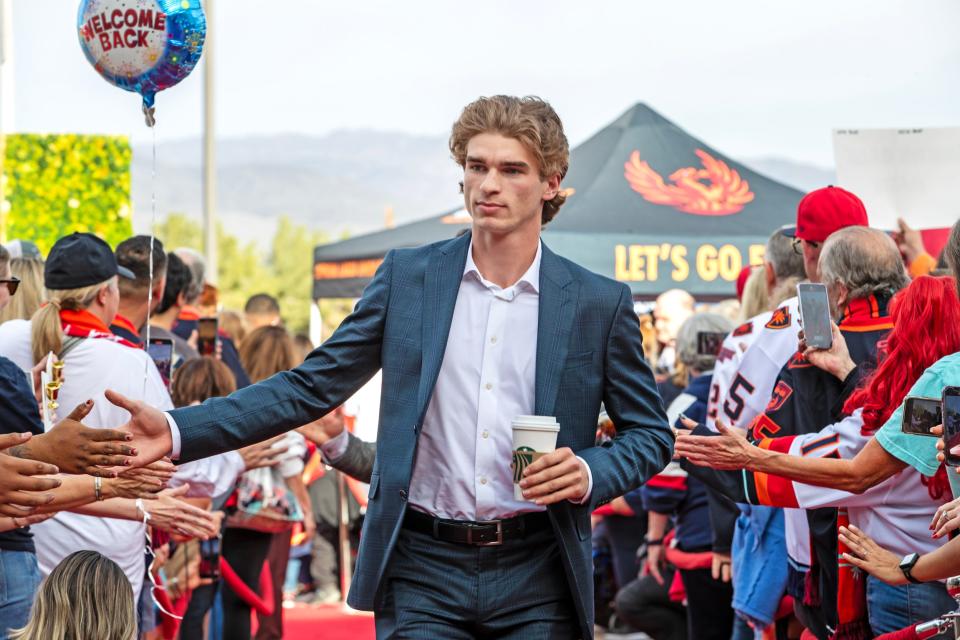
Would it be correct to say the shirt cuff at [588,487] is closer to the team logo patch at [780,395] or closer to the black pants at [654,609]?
the team logo patch at [780,395]

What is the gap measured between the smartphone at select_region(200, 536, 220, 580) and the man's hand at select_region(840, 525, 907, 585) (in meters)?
3.74

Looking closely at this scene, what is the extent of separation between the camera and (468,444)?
361 cm

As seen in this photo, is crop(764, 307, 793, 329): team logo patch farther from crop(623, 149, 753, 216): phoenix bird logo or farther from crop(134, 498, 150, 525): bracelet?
crop(623, 149, 753, 216): phoenix bird logo

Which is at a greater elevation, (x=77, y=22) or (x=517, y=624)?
(x=77, y=22)

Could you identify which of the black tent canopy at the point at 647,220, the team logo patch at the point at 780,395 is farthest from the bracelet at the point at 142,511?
the black tent canopy at the point at 647,220

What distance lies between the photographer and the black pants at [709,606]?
6.59m

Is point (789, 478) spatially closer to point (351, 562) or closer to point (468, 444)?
point (468, 444)

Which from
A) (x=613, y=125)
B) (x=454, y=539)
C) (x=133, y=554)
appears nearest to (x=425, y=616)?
(x=454, y=539)

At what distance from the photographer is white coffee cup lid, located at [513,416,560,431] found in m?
3.27

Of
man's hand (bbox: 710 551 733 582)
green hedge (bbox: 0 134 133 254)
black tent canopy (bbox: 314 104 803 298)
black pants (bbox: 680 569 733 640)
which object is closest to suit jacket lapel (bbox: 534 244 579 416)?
man's hand (bbox: 710 551 733 582)

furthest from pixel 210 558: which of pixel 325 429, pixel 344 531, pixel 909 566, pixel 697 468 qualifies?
pixel 344 531

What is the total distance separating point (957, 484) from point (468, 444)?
136 cm

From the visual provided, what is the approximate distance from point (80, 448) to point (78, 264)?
180 cm

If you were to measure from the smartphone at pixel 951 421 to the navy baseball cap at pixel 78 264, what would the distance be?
3291 millimetres
